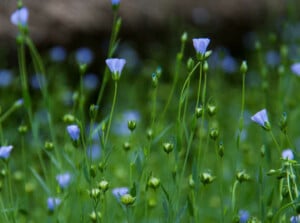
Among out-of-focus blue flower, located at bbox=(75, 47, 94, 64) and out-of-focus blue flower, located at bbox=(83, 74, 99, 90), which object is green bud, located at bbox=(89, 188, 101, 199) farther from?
out-of-focus blue flower, located at bbox=(83, 74, 99, 90)

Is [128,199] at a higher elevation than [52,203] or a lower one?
higher

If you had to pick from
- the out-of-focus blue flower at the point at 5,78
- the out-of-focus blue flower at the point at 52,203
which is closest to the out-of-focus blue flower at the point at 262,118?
the out-of-focus blue flower at the point at 52,203

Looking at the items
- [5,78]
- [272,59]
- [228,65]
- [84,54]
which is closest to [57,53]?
[84,54]

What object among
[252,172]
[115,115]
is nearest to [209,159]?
[252,172]

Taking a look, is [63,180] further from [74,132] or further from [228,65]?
[228,65]

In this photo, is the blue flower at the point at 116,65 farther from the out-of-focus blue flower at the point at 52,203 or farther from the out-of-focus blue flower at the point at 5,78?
the out-of-focus blue flower at the point at 5,78

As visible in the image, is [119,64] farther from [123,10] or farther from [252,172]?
[123,10]
